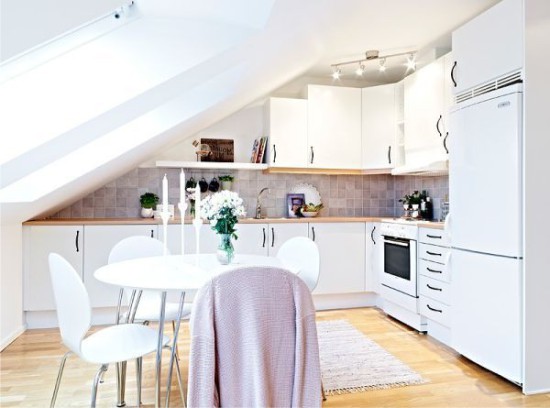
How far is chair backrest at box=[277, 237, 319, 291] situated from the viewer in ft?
8.31

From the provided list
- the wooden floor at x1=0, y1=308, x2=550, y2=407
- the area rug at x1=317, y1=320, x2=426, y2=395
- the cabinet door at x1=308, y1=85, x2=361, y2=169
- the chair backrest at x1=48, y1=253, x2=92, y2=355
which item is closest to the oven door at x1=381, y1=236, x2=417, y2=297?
the wooden floor at x1=0, y1=308, x2=550, y2=407

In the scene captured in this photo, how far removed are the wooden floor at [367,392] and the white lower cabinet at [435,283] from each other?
0.47ft

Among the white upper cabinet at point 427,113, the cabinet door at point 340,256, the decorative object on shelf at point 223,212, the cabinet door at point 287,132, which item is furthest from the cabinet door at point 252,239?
the decorative object on shelf at point 223,212

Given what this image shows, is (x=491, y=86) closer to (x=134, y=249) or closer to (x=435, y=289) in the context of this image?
(x=435, y=289)

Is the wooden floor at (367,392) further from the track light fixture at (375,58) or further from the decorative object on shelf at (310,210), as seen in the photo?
the track light fixture at (375,58)

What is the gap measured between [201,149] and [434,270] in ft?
8.47

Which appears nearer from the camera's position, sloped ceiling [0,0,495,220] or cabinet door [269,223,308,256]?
sloped ceiling [0,0,495,220]

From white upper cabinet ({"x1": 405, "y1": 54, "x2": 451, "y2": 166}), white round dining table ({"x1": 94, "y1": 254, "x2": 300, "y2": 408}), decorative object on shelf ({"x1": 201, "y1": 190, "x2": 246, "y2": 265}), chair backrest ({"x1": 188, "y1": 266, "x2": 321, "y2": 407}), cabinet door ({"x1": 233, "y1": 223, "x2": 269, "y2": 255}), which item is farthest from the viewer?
cabinet door ({"x1": 233, "y1": 223, "x2": 269, "y2": 255})

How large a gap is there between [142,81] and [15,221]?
2180 mm

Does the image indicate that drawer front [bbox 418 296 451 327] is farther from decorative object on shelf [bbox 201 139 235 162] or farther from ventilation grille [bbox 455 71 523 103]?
decorative object on shelf [bbox 201 139 235 162]

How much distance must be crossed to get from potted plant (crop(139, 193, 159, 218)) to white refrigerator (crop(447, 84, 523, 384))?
2.80 meters

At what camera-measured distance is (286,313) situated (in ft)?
5.11

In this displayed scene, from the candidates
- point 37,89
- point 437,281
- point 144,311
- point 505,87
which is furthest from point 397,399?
point 37,89

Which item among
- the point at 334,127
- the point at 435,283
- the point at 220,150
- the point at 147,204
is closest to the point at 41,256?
the point at 147,204
